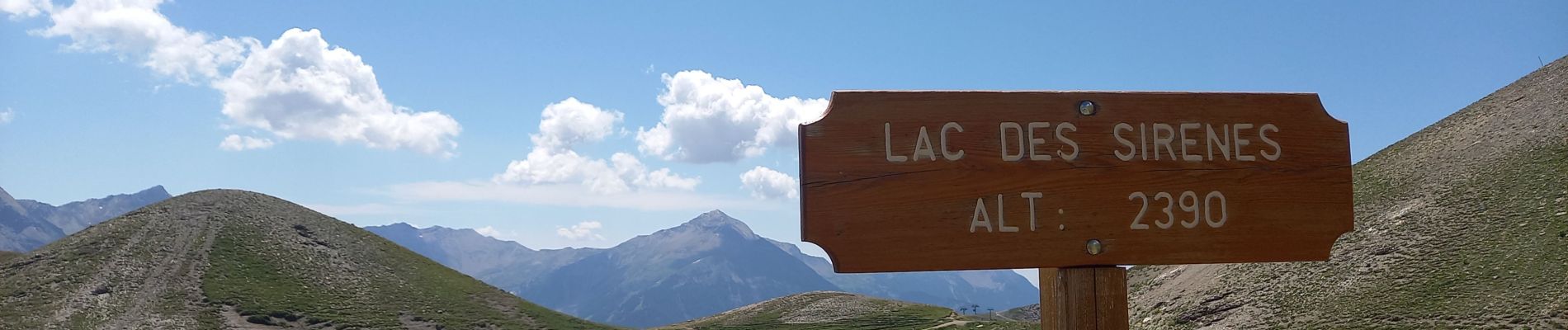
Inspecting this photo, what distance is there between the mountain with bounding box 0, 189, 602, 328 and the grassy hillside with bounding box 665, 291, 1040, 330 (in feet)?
57.2

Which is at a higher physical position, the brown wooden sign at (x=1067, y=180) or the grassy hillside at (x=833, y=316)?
the brown wooden sign at (x=1067, y=180)

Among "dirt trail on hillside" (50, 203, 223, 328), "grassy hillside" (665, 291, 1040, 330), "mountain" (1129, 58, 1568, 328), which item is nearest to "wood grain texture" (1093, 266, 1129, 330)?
"mountain" (1129, 58, 1568, 328)

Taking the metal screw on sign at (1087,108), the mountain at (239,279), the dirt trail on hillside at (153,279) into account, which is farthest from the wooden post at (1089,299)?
the dirt trail on hillside at (153,279)

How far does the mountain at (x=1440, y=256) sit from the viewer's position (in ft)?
123

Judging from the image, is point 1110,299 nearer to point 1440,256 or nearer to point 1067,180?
point 1067,180

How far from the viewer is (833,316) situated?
4082 inches

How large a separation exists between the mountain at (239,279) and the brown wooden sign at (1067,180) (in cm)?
8846

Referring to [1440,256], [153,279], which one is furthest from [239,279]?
[1440,256]

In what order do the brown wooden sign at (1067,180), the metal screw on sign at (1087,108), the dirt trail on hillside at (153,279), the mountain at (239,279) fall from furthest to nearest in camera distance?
the mountain at (239,279) < the dirt trail on hillside at (153,279) < the metal screw on sign at (1087,108) < the brown wooden sign at (1067,180)

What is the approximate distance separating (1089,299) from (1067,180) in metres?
0.57

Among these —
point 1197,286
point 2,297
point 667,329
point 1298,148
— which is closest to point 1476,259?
point 1197,286

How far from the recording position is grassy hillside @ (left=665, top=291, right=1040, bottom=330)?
301 ft

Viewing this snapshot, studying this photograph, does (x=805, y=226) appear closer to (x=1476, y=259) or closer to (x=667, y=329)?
(x=1476, y=259)

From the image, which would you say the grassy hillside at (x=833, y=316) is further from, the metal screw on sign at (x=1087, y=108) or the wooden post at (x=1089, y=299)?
the metal screw on sign at (x=1087, y=108)
